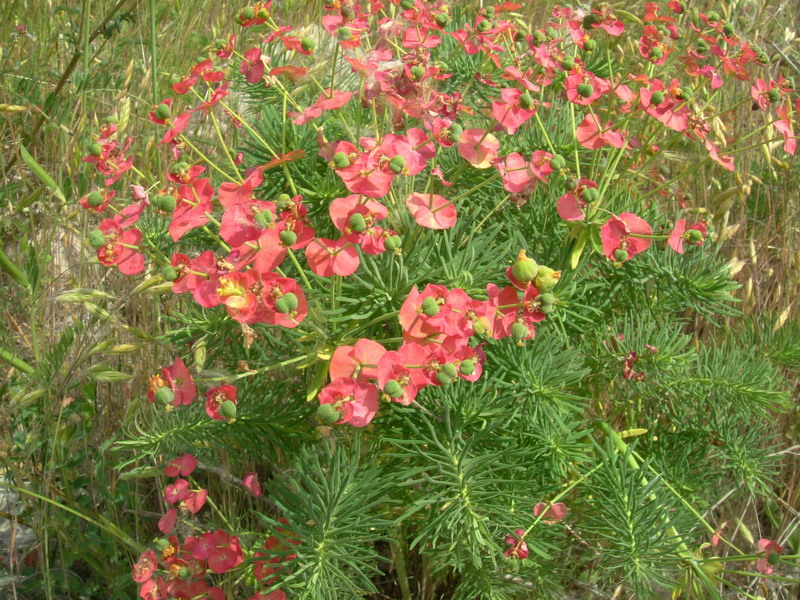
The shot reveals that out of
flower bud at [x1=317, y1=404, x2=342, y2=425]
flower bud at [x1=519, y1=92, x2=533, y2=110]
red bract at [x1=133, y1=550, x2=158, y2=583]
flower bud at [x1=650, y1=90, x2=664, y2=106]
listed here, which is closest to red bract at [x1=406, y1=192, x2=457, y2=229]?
flower bud at [x1=519, y1=92, x2=533, y2=110]

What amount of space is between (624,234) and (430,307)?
43 cm

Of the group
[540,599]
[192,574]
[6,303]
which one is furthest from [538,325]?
[6,303]

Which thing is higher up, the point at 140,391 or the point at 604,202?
the point at 604,202

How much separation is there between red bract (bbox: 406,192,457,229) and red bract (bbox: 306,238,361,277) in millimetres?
138

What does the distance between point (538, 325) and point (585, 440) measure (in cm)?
32

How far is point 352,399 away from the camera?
996 millimetres

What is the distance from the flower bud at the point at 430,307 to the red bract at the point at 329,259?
0.12m

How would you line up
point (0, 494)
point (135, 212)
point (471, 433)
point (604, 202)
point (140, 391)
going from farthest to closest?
point (0, 494) → point (140, 391) → point (604, 202) → point (471, 433) → point (135, 212)

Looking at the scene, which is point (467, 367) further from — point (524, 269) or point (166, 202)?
point (166, 202)

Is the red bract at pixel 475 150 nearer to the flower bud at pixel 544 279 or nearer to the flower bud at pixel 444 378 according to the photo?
the flower bud at pixel 544 279

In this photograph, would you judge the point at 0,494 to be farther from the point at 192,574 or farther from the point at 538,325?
the point at 538,325

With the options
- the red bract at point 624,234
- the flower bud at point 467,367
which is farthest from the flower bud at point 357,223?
the red bract at point 624,234

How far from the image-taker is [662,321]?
5.12 ft

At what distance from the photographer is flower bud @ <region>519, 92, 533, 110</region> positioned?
1.20 m
